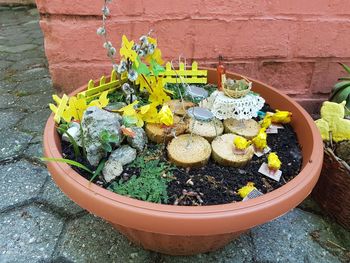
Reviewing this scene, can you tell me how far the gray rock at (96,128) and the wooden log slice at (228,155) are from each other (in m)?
0.24

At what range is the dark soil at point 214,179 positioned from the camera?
743 mm

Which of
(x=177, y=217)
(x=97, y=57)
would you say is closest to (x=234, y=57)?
(x=97, y=57)

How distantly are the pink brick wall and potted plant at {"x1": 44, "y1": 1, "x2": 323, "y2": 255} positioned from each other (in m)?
0.27

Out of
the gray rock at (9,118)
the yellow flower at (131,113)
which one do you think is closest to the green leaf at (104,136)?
the yellow flower at (131,113)

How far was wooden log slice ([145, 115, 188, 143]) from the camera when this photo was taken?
0.86m

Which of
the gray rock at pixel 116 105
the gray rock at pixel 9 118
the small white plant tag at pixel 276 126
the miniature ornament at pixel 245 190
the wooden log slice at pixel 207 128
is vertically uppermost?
the gray rock at pixel 116 105

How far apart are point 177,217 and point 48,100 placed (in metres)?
1.15

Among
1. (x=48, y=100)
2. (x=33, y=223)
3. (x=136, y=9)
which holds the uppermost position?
(x=136, y=9)

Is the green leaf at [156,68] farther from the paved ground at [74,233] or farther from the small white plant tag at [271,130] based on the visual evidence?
the paved ground at [74,233]

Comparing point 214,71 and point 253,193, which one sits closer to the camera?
point 253,193

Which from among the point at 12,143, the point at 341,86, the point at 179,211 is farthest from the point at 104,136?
the point at 341,86

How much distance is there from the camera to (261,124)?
0.94 m

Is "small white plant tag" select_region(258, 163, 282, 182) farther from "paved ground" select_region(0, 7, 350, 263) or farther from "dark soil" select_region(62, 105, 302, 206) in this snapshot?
"paved ground" select_region(0, 7, 350, 263)

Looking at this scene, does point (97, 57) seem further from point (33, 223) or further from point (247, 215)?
point (247, 215)
